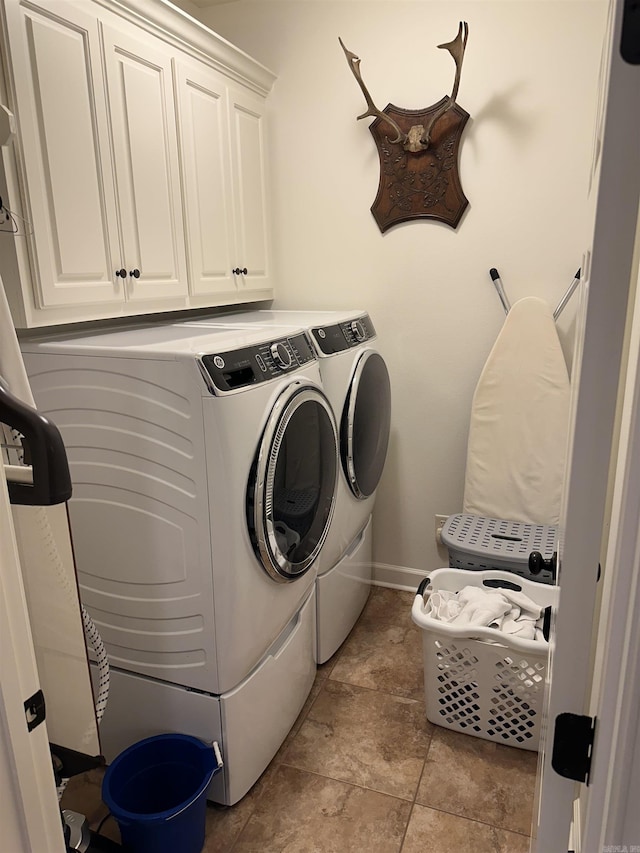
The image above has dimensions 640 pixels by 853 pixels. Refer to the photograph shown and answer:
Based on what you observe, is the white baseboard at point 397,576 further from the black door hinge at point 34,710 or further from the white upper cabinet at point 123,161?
the black door hinge at point 34,710

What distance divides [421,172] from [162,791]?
2.26m

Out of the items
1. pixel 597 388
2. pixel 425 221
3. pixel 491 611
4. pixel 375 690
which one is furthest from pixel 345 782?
pixel 425 221

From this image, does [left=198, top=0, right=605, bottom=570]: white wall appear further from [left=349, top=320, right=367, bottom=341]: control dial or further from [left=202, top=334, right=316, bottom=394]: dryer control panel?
[left=202, top=334, right=316, bottom=394]: dryer control panel

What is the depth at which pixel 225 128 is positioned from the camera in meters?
2.25

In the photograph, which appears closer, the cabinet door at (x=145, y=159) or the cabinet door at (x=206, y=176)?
the cabinet door at (x=145, y=159)

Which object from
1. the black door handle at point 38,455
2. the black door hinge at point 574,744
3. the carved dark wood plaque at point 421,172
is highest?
the carved dark wood plaque at point 421,172

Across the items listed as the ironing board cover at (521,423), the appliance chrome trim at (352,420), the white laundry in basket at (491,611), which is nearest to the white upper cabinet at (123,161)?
the appliance chrome trim at (352,420)

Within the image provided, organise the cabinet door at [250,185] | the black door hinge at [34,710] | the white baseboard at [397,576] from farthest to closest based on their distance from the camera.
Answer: the white baseboard at [397,576] → the cabinet door at [250,185] → the black door hinge at [34,710]

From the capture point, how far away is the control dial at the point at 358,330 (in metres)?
2.22

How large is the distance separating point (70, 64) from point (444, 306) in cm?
155

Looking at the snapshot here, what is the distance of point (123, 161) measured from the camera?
174cm

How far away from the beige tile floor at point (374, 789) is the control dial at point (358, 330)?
1247mm

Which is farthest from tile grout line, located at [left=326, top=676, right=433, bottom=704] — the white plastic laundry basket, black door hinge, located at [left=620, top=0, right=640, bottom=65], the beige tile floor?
black door hinge, located at [left=620, top=0, right=640, bottom=65]

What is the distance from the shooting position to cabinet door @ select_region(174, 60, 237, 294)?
2.02 metres
